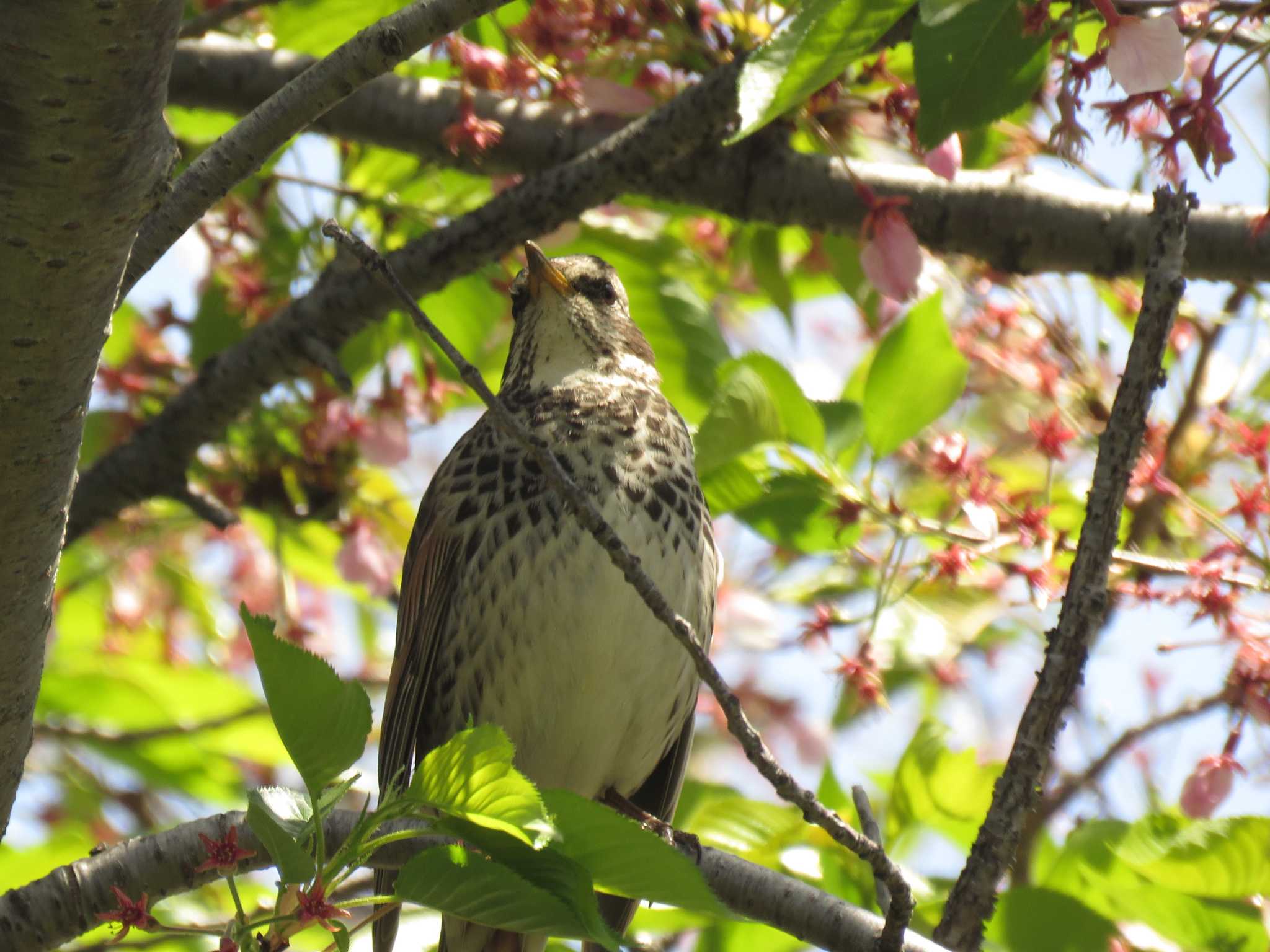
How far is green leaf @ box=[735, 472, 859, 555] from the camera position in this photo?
3.38 metres

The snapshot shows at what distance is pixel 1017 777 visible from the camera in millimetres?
2422

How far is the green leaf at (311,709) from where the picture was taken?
1.91 metres

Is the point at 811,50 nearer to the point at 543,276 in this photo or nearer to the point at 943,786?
the point at 543,276

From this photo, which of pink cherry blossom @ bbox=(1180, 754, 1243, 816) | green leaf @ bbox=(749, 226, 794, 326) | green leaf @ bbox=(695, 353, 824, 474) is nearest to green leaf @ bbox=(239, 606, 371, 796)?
green leaf @ bbox=(695, 353, 824, 474)

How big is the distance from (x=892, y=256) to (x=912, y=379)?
29cm

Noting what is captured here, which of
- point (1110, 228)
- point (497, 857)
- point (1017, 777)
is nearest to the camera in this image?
point (497, 857)

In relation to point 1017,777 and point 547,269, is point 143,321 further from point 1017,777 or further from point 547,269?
point 1017,777

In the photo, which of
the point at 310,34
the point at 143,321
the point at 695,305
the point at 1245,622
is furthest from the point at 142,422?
the point at 1245,622

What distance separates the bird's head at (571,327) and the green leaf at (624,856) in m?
2.03

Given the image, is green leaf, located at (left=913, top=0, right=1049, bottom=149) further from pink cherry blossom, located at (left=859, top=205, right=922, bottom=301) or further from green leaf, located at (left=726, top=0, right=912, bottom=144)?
pink cherry blossom, located at (left=859, top=205, right=922, bottom=301)

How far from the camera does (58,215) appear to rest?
1738 mm

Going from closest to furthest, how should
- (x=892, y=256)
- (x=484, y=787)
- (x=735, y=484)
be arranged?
1. (x=484, y=787)
2. (x=892, y=256)
3. (x=735, y=484)

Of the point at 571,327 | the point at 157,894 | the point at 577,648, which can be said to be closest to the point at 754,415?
the point at 577,648

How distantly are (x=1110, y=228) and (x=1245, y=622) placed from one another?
99 cm
